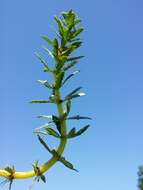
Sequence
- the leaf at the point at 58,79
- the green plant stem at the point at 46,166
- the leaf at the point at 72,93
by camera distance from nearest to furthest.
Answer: the green plant stem at the point at 46,166, the leaf at the point at 58,79, the leaf at the point at 72,93

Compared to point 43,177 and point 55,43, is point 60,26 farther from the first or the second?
point 43,177

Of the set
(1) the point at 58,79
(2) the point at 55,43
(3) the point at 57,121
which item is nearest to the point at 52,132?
(3) the point at 57,121

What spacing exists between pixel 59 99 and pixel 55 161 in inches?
7.5

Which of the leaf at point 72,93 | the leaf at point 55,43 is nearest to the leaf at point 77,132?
the leaf at point 72,93

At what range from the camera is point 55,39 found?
4.62 feet

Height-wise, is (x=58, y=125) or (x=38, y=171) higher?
(x=58, y=125)

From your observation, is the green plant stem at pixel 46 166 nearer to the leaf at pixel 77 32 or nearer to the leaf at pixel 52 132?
the leaf at pixel 52 132

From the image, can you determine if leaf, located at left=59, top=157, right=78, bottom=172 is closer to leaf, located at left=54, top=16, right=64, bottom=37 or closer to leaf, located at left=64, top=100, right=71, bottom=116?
leaf, located at left=64, top=100, right=71, bottom=116

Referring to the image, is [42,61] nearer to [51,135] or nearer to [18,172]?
[51,135]

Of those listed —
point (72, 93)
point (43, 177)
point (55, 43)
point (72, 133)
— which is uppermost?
point (55, 43)

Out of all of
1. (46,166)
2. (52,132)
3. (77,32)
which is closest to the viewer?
(46,166)

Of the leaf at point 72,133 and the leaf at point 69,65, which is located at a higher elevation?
the leaf at point 69,65

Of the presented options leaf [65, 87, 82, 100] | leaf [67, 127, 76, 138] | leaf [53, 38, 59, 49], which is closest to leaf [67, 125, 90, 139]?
leaf [67, 127, 76, 138]

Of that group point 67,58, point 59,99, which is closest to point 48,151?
point 59,99
